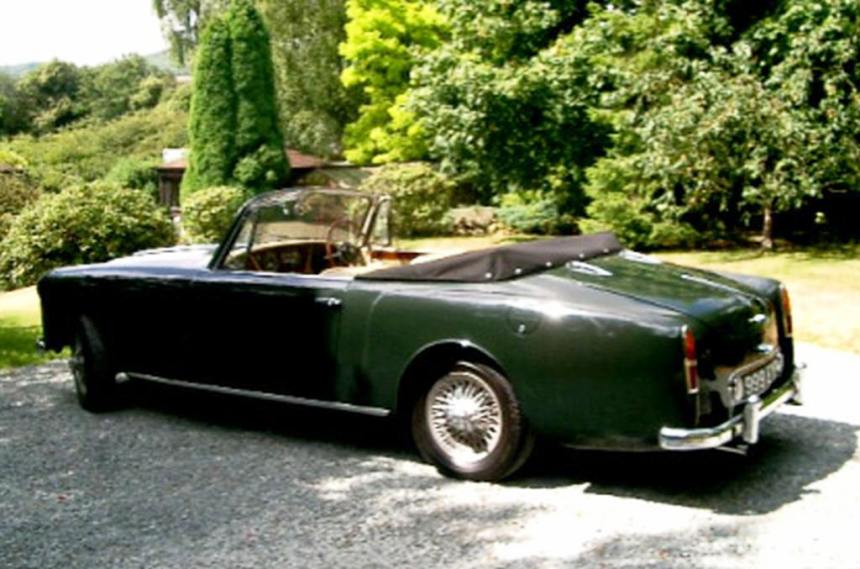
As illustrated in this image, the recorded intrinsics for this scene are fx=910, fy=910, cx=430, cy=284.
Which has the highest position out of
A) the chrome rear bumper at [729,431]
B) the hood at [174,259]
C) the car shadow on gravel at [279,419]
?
the hood at [174,259]

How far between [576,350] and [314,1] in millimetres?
34745

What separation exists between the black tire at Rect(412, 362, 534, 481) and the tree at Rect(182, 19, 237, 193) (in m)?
24.9

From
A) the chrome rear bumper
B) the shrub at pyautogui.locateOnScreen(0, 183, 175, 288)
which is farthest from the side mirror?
the shrub at pyautogui.locateOnScreen(0, 183, 175, 288)

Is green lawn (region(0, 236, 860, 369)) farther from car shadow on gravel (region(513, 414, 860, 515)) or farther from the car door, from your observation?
car shadow on gravel (region(513, 414, 860, 515))

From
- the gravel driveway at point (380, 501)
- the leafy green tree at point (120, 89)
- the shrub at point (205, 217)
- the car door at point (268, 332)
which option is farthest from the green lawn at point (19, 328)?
the leafy green tree at point (120, 89)

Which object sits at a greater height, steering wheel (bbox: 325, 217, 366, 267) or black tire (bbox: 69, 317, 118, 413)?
steering wheel (bbox: 325, 217, 366, 267)

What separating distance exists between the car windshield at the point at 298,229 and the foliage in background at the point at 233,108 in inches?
919

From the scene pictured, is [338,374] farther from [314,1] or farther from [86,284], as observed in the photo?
[314,1]

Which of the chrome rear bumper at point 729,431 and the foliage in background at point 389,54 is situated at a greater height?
the foliage in background at point 389,54

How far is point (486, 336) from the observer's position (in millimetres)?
4520

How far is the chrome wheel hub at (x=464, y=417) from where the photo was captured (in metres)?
4.64

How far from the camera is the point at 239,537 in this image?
407 cm

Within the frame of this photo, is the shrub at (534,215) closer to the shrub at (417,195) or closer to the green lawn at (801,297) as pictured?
the shrub at (417,195)

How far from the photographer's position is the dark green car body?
4188 millimetres
